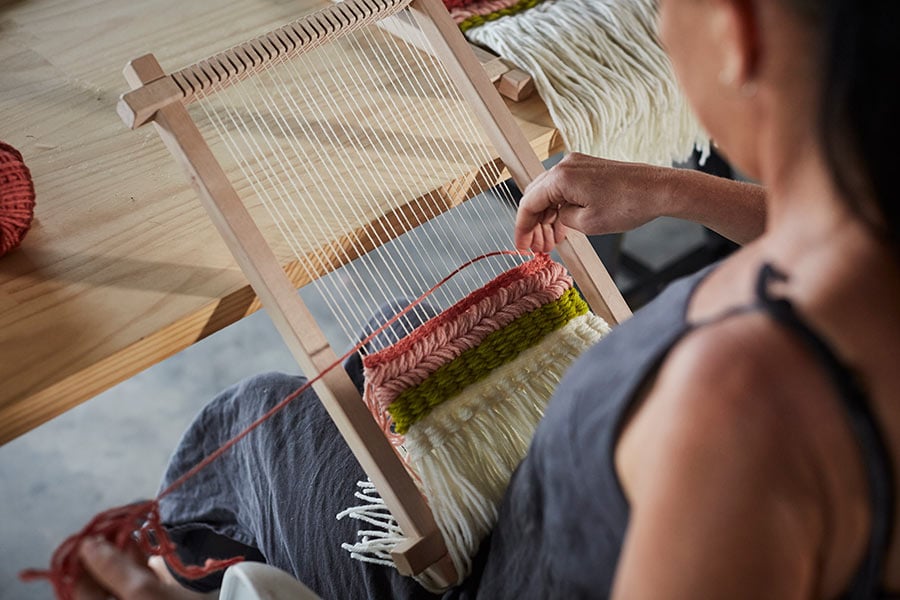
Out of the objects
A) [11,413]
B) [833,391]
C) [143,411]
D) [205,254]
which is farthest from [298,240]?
[143,411]

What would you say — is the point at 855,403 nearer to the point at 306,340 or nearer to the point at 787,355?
the point at 787,355

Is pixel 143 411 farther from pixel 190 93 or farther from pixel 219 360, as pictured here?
pixel 190 93

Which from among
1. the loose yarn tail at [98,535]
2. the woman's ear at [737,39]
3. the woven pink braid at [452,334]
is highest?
the woman's ear at [737,39]

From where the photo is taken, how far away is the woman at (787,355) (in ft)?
1.60

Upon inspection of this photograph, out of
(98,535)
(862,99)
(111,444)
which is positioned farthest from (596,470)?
(111,444)

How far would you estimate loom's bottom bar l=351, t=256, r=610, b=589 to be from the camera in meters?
0.88

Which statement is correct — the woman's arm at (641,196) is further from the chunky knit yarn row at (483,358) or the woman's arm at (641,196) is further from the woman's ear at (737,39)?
the woman's ear at (737,39)

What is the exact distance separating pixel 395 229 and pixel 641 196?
267 millimetres

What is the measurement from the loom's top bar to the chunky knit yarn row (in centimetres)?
34

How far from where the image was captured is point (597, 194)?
0.96 metres

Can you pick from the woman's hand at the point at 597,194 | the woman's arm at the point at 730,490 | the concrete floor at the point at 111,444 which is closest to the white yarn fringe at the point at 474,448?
the woman's hand at the point at 597,194

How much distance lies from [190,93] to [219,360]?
146cm

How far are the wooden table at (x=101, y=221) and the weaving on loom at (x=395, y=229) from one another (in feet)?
0.25

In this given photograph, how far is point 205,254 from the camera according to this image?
3.35ft
